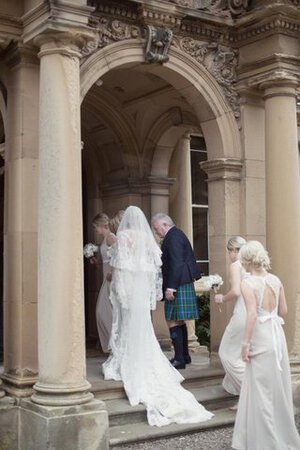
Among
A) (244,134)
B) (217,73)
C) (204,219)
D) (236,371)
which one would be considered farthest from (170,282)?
(204,219)

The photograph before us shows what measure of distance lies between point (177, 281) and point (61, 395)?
2.41m

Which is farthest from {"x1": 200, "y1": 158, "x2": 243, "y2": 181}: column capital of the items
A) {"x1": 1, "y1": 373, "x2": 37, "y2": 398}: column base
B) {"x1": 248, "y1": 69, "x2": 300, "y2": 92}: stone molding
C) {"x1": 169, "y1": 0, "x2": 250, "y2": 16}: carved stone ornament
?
{"x1": 1, "y1": 373, "x2": 37, "y2": 398}: column base

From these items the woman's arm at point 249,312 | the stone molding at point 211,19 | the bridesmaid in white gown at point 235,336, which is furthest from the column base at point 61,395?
the stone molding at point 211,19

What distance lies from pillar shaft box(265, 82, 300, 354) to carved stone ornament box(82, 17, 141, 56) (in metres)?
1.90

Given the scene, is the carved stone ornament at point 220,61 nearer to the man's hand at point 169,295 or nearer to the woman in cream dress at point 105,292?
the woman in cream dress at point 105,292

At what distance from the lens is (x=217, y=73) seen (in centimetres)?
876

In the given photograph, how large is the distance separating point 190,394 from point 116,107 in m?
4.57

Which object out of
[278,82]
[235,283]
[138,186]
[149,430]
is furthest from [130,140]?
[149,430]

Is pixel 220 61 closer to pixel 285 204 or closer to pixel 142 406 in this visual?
pixel 285 204

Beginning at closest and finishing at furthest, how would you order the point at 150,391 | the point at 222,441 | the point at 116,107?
the point at 222,441 < the point at 150,391 < the point at 116,107

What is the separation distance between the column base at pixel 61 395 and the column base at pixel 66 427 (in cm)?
4

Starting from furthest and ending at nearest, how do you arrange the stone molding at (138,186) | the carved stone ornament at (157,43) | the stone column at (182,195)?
the stone column at (182,195) < the stone molding at (138,186) < the carved stone ornament at (157,43)

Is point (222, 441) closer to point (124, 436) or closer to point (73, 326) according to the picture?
point (124, 436)

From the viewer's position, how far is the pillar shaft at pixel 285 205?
8.37 metres
